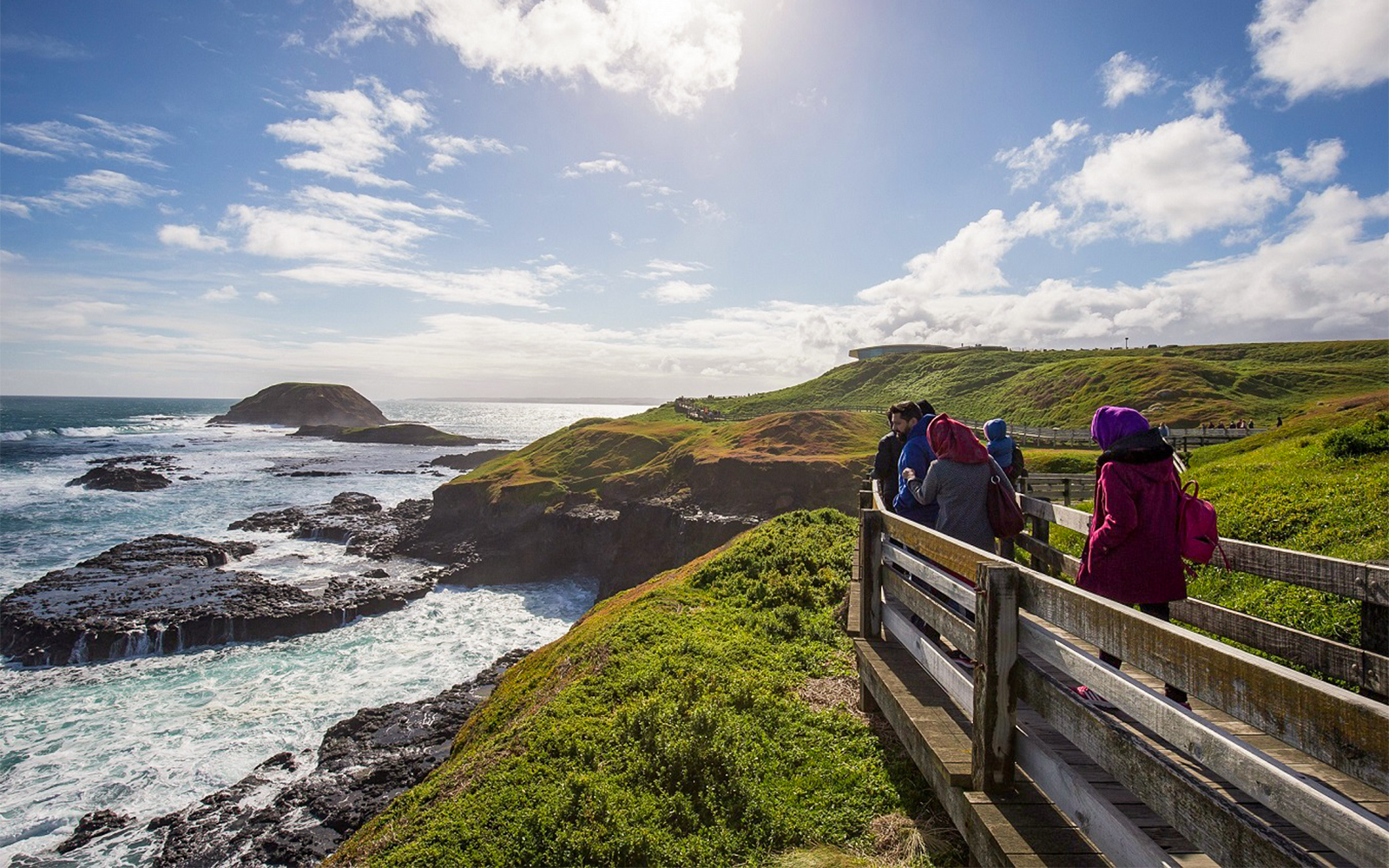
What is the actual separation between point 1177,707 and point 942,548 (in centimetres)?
244

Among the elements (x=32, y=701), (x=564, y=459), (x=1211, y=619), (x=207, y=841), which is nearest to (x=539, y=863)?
(x=1211, y=619)

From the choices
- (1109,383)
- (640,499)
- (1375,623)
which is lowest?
(640,499)

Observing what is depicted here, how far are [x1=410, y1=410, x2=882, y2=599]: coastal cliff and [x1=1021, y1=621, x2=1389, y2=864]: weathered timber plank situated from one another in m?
35.3

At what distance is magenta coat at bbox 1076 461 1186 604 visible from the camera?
14.9 feet

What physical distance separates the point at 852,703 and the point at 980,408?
8162cm

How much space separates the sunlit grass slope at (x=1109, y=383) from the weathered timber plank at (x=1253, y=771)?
6338cm

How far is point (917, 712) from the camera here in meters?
5.25

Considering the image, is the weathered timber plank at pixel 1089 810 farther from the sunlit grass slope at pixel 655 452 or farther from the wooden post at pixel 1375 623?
the sunlit grass slope at pixel 655 452

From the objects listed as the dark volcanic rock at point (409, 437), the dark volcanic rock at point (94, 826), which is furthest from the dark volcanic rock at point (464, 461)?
the dark volcanic rock at point (94, 826)

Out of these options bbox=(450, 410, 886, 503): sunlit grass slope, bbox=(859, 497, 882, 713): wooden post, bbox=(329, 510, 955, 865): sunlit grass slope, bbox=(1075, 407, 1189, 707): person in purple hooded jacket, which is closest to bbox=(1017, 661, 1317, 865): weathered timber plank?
bbox=(1075, 407, 1189, 707): person in purple hooded jacket

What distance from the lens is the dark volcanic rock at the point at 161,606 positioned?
26516 mm

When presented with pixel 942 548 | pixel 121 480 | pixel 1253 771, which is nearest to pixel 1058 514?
pixel 942 548

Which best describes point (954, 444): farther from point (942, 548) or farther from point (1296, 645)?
point (1296, 645)

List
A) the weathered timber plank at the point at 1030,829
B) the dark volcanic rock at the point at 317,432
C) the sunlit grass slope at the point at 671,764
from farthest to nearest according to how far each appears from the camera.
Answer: the dark volcanic rock at the point at 317,432, the sunlit grass slope at the point at 671,764, the weathered timber plank at the point at 1030,829
